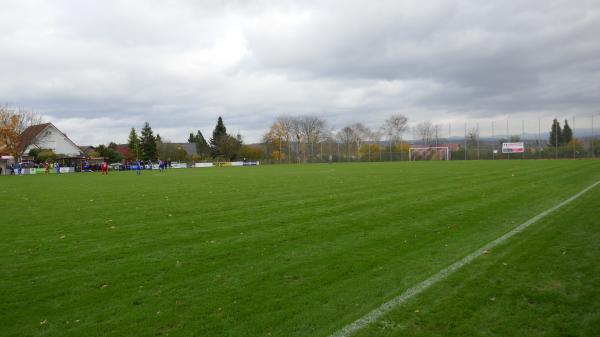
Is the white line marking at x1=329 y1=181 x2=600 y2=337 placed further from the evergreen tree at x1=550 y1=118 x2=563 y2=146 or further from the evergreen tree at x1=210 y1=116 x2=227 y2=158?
the evergreen tree at x1=210 y1=116 x2=227 y2=158

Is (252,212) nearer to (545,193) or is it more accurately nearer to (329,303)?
(329,303)

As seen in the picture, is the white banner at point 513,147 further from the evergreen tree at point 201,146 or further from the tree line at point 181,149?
the evergreen tree at point 201,146

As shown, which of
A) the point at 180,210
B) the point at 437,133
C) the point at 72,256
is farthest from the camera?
the point at 437,133

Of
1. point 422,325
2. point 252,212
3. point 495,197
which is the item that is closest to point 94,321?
point 422,325

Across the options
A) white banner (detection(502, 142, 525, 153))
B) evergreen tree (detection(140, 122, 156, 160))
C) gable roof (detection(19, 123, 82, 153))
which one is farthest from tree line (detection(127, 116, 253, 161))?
white banner (detection(502, 142, 525, 153))

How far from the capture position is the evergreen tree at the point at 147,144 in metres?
90.8

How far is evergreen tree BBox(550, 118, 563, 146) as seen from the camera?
6588 centimetres

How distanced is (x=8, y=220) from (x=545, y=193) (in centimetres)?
1753

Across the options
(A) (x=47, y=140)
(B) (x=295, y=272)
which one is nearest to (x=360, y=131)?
(A) (x=47, y=140)

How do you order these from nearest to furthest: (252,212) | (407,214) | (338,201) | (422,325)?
(422,325), (407,214), (252,212), (338,201)

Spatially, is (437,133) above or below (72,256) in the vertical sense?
above

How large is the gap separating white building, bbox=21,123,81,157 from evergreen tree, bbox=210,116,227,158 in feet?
96.5

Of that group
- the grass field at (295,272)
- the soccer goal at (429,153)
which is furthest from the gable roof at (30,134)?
the soccer goal at (429,153)

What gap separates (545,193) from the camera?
14.8 m
